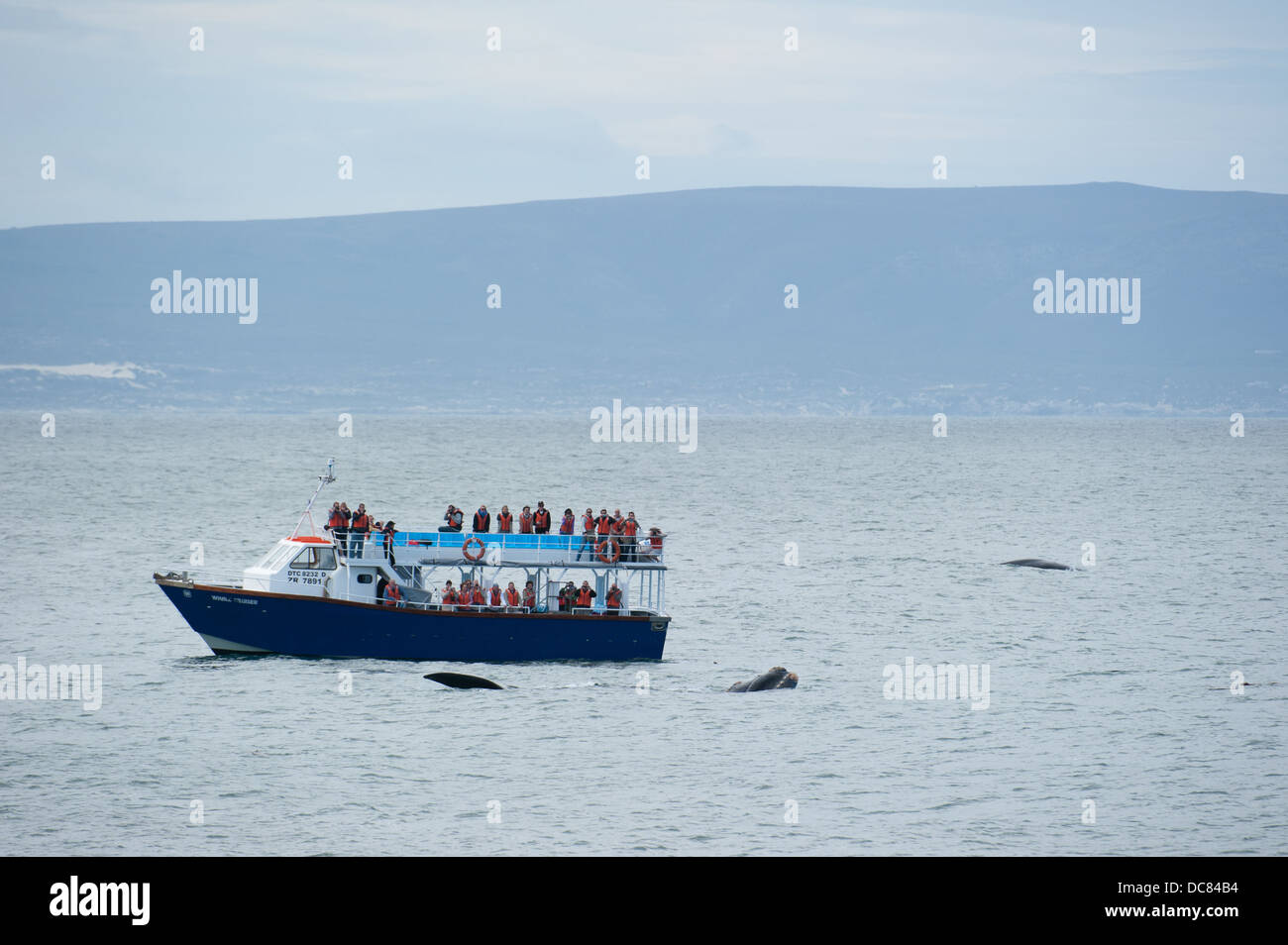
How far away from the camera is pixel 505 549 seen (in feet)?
165

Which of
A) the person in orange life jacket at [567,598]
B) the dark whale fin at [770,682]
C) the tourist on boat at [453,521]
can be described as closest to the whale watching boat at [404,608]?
the person in orange life jacket at [567,598]

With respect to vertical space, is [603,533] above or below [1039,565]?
above

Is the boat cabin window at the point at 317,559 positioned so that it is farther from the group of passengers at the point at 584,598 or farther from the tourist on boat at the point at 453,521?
the group of passengers at the point at 584,598

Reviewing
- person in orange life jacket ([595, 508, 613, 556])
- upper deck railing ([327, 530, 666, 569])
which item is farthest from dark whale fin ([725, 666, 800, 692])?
person in orange life jacket ([595, 508, 613, 556])

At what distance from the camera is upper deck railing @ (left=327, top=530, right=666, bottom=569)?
163 ft

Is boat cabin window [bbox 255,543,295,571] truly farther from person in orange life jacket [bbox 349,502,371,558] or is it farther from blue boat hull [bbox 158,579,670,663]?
person in orange life jacket [bbox 349,502,371,558]

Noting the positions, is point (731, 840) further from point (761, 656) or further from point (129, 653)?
point (129, 653)

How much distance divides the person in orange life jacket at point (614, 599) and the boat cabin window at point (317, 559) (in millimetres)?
8524

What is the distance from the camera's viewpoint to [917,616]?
68500 mm

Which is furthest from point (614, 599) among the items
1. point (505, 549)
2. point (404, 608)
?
point (404, 608)

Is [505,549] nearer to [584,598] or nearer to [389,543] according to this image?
[584,598]
